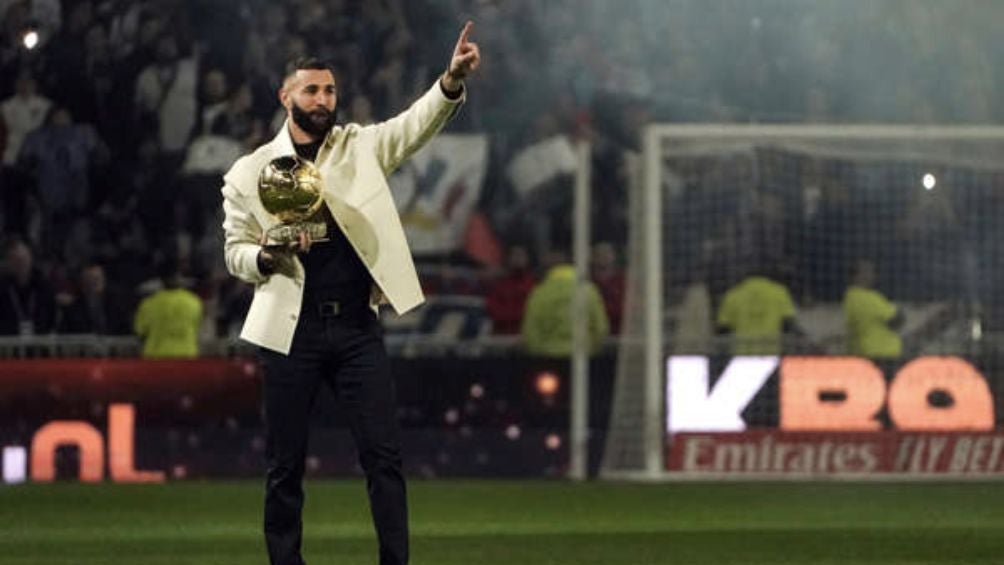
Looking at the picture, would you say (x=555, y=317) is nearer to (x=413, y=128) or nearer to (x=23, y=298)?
(x=23, y=298)

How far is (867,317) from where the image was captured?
18.8 m

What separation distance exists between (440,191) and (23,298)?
10.9 ft

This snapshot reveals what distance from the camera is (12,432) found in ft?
61.1

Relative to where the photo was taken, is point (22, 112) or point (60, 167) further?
point (22, 112)

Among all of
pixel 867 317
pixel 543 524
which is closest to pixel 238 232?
pixel 543 524

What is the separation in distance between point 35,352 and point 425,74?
4460mm

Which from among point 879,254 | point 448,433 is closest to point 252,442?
point 448,433

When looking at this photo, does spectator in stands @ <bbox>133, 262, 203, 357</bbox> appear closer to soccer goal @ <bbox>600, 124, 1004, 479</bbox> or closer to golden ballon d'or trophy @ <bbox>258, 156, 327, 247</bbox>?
soccer goal @ <bbox>600, 124, 1004, 479</bbox>

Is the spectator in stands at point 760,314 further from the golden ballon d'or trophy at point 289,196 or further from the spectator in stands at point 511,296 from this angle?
the golden ballon d'or trophy at point 289,196

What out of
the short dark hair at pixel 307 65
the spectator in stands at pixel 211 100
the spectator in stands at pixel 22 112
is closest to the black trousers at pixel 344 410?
the short dark hair at pixel 307 65

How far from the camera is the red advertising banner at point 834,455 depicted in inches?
725

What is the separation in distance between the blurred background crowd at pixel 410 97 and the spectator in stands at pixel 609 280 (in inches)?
0.9

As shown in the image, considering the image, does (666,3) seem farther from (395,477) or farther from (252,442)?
(395,477)

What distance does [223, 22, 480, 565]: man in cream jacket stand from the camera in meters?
8.86
